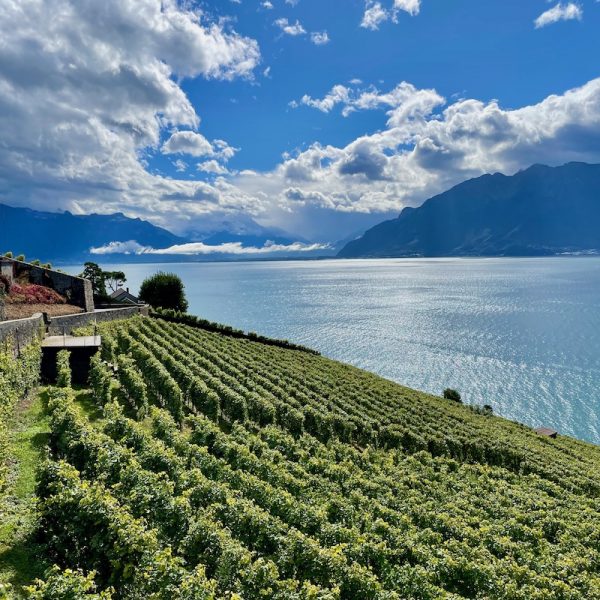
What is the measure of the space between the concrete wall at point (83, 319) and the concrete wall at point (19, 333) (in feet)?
11.7

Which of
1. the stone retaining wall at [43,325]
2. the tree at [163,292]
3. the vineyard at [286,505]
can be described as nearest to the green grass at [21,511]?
the vineyard at [286,505]

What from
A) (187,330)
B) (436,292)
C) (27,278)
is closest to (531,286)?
(436,292)

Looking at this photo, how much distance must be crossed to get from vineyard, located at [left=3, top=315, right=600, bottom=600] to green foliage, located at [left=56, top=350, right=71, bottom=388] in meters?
0.14

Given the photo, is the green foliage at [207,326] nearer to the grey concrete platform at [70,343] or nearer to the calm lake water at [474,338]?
the calm lake water at [474,338]

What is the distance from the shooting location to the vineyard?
406 inches

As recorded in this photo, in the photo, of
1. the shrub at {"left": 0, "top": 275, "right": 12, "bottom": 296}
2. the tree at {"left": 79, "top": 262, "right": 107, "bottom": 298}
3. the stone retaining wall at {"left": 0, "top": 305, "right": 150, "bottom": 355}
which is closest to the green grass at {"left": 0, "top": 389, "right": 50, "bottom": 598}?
the stone retaining wall at {"left": 0, "top": 305, "right": 150, "bottom": 355}

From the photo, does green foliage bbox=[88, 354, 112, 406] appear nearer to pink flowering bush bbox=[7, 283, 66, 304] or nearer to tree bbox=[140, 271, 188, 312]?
pink flowering bush bbox=[7, 283, 66, 304]

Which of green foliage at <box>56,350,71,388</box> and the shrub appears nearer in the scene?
green foliage at <box>56,350,71,388</box>

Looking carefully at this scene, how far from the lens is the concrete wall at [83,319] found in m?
38.2

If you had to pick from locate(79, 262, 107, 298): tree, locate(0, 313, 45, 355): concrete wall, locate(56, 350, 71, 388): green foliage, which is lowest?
locate(56, 350, 71, 388): green foliage

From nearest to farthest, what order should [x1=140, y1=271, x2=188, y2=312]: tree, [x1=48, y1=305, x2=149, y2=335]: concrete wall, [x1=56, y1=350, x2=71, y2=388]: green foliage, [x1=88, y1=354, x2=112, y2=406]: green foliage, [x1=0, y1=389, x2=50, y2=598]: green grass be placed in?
[x1=0, y1=389, x2=50, y2=598]: green grass < [x1=88, y1=354, x2=112, y2=406]: green foliage < [x1=56, y1=350, x2=71, y2=388]: green foliage < [x1=48, y1=305, x2=149, y2=335]: concrete wall < [x1=140, y1=271, x2=188, y2=312]: tree

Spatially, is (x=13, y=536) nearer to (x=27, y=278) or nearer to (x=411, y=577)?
(x=411, y=577)

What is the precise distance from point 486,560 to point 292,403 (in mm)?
20018


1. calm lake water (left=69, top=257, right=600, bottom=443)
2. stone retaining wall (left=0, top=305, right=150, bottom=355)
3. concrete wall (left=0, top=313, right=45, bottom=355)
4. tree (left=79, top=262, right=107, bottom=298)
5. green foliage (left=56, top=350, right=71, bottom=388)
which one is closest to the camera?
green foliage (left=56, top=350, right=71, bottom=388)
